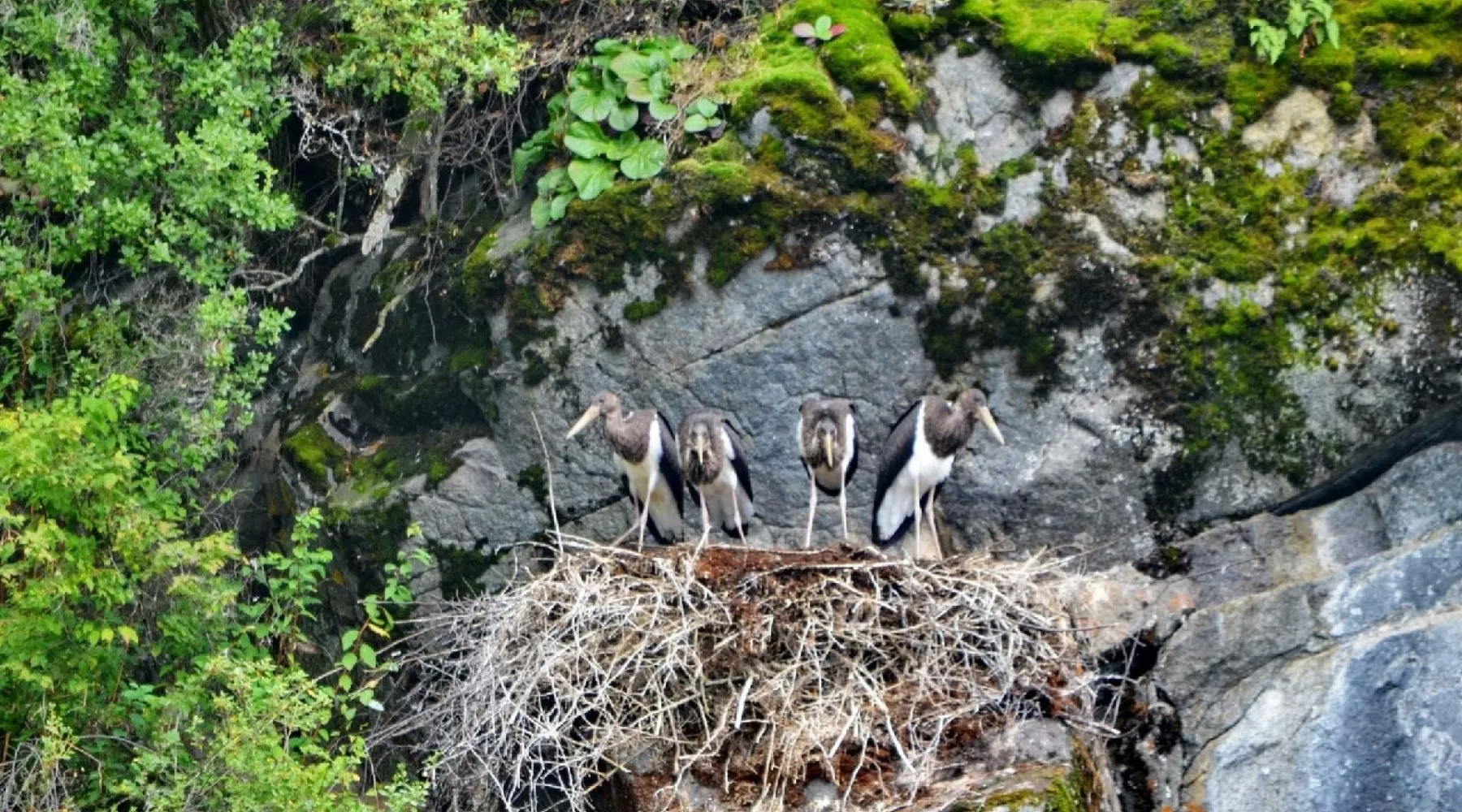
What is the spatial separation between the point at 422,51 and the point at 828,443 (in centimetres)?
329

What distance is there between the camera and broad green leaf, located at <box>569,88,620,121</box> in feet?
38.2

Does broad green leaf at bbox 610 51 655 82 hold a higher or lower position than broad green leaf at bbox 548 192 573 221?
higher

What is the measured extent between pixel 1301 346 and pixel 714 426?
9.92 feet

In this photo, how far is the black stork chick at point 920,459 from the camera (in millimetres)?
10578

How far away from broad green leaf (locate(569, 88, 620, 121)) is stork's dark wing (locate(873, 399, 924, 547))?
2.46 meters

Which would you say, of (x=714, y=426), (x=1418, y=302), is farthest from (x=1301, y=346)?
(x=714, y=426)

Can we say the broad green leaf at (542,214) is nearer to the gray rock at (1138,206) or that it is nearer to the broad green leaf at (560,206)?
the broad green leaf at (560,206)

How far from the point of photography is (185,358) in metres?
11.6

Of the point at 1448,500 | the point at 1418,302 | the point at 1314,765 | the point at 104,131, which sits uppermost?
the point at 104,131

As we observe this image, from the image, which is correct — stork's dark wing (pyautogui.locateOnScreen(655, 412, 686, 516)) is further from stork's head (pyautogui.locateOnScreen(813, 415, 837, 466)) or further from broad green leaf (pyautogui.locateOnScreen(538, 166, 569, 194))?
broad green leaf (pyautogui.locateOnScreen(538, 166, 569, 194))

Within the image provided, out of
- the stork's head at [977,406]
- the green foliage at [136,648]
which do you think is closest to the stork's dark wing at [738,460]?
the stork's head at [977,406]

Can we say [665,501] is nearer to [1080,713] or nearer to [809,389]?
[809,389]

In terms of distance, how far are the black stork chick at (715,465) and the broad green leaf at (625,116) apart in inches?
68.8

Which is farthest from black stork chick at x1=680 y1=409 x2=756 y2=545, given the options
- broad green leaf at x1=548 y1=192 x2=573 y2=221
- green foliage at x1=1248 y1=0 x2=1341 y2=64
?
green foliage at x1=1248 y1=0 x2=1341 y2=64
